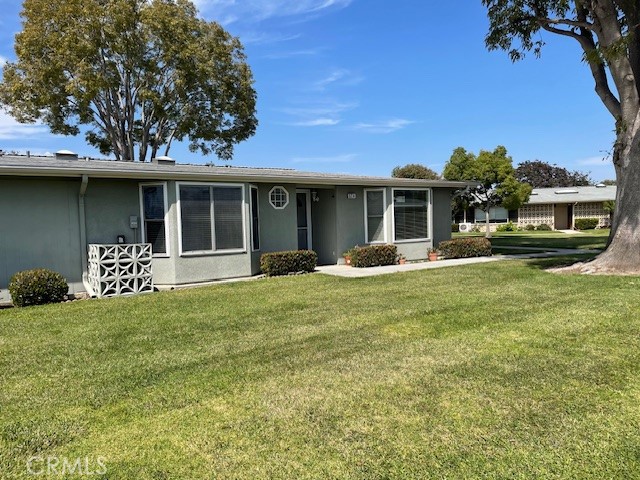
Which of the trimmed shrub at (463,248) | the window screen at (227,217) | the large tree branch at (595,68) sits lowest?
the trimmed shrub at (463,248)

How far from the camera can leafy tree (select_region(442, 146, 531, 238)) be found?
83.6ft

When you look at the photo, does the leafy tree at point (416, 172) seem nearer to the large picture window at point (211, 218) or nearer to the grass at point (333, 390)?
the large picture window at point (211, 218)

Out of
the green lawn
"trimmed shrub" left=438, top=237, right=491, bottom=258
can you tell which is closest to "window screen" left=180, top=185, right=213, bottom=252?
"trimmed shrub" left=438, top=237, right=491, bottom=258

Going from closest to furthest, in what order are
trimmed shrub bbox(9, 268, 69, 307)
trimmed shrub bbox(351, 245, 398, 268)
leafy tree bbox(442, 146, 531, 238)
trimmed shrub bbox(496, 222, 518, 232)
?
trimmed shrub bbox(9, 268, 69, 307)
trimmed shrub bbox(351, 245, 398, 268)
leafy tree bbox(442, 146, 531, 238)
trimmed shrub bbox(496, 222, 518, 232)

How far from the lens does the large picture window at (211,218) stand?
9.47 meters

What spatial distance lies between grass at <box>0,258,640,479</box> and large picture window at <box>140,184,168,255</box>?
290 cm

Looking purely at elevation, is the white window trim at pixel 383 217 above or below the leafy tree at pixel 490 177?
below

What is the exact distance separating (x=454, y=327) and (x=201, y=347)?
3.06 m

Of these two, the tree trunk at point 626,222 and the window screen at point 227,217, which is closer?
the tree trunk at point 626,222

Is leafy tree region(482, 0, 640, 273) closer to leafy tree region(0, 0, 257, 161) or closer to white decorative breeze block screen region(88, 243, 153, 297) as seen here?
white decorative breeze block screen region(88, 243, 153, 297)

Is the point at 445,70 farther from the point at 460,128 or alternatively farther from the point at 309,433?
the point at 309,433

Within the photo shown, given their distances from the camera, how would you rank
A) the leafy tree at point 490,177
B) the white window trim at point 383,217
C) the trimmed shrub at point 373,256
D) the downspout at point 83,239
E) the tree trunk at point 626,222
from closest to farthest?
the downspout at point 83,239
the tree trunk at point 626,222
the trimmed shrub at point 373,256
the white window trim at point 383,217
the leafy tree at point 490,177

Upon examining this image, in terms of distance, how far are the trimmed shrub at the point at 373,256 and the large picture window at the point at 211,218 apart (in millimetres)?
3287

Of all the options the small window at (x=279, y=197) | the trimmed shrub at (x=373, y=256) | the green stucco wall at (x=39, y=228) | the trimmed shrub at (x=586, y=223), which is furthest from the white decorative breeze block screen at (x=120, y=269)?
the trimmed shrub at (x=586, y=223)
